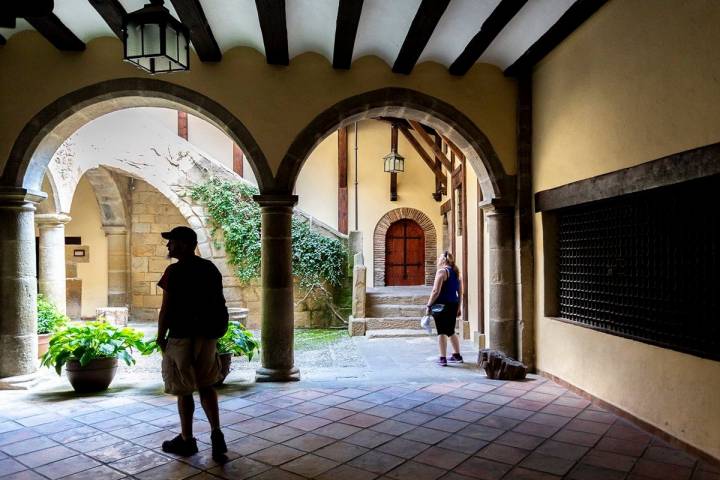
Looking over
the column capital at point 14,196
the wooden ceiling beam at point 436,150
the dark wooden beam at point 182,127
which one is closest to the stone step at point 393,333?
the wooden ceiling beam at point 436,150

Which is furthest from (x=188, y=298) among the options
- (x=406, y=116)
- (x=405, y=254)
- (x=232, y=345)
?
(x=405, y=254)

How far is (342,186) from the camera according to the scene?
13.2 metres

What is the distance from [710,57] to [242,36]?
3665 millimetres

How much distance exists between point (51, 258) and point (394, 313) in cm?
526

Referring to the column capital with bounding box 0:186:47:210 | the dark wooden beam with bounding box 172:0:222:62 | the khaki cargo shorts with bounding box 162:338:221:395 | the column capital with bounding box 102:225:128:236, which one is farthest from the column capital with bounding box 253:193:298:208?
the column capital with bounding box 102:225:128:236

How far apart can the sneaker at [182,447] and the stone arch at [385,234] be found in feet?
33.1

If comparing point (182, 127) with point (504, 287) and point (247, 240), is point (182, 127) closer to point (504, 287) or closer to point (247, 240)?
point (247, 240)

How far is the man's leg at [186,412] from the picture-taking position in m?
3.12

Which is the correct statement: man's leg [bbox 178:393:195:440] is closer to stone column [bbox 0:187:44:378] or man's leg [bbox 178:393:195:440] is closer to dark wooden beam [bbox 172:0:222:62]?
stone column [bbox 0:187:44:378]

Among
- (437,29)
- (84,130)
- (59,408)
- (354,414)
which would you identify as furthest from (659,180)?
(84,130)

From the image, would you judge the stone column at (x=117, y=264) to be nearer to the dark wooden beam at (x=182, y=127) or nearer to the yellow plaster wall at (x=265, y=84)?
the dark wooden beam at (x=182, y=127)

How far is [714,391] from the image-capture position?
10.0 ft

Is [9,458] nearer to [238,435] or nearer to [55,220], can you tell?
[238,435]

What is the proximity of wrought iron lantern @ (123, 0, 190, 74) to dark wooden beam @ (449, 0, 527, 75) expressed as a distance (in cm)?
238
